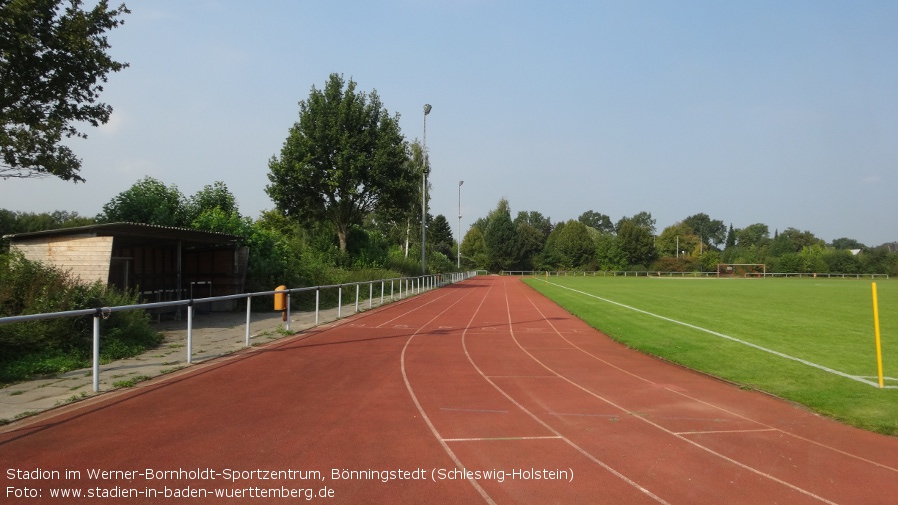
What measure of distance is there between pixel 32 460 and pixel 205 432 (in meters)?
1.42

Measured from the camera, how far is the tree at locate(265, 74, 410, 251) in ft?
116

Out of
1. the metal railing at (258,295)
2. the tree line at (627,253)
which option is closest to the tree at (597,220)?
the tree line at (627,253)

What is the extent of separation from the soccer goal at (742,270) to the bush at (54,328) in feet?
306

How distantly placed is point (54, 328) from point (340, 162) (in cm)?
2652

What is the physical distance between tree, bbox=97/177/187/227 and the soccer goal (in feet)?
283

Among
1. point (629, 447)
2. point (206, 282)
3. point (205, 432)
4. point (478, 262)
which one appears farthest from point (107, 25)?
point (478, 262)

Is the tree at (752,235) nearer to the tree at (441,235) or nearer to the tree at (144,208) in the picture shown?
the tree at (441,235)

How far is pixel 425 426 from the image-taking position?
6.29m

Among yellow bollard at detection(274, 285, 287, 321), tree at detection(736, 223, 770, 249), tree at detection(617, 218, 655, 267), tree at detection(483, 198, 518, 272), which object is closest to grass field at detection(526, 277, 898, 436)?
yellow bollard at detection(274, 285, 287, 321)

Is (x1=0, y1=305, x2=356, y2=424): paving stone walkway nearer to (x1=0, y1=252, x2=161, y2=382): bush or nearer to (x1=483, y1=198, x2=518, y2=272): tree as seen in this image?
(x1=0, y1=252, x2=161, y2=382): bush

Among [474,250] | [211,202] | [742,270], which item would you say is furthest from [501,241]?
[211,202]

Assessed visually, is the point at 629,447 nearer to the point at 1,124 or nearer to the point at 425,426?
the point at 425,426

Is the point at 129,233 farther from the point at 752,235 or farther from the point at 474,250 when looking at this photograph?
the point at 752,235

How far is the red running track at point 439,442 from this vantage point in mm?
4535
